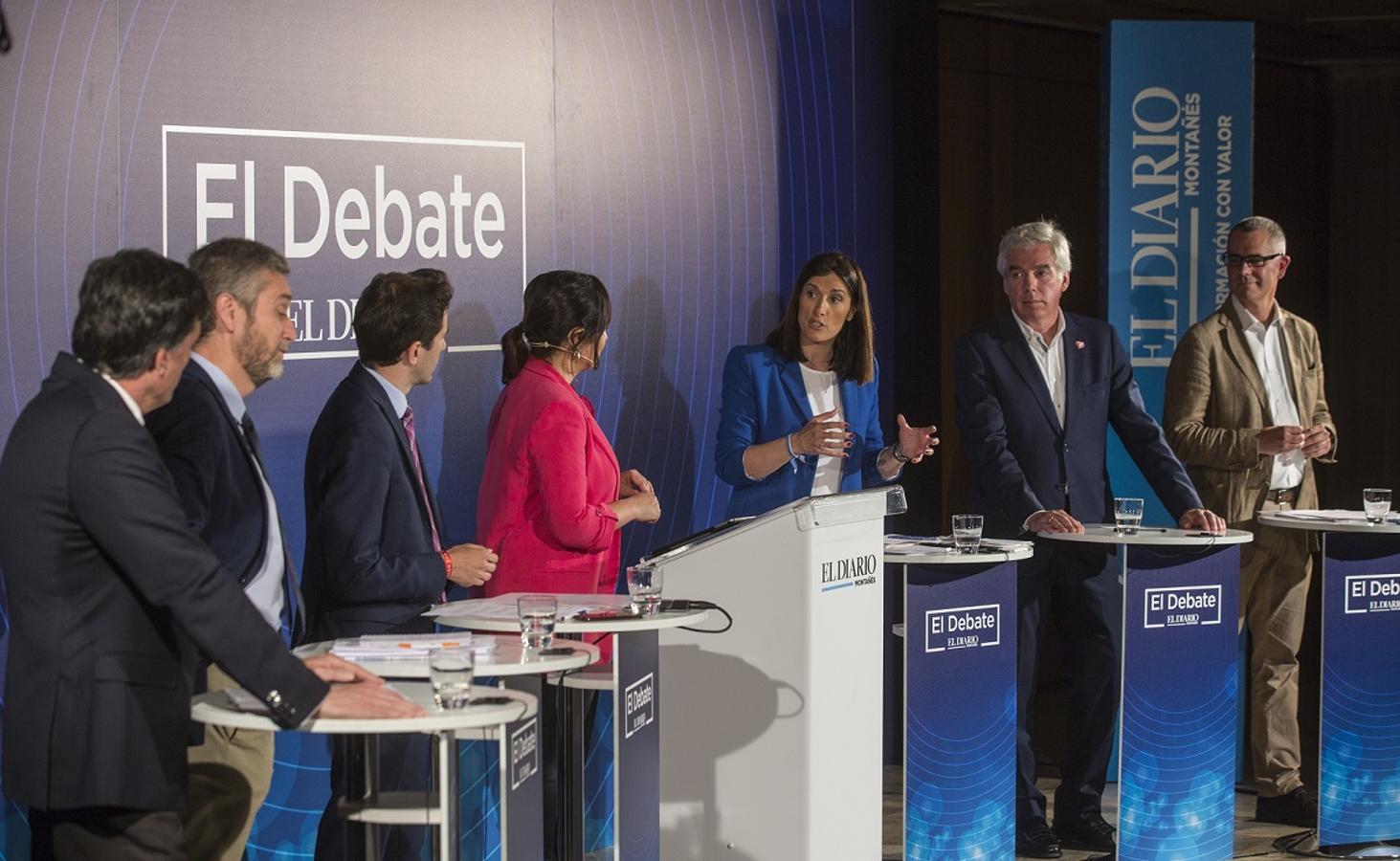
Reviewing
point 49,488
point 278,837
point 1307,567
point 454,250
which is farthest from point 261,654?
point 1307,567

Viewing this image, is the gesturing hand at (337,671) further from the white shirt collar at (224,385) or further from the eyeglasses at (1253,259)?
the eyeglasses at (1253,259)

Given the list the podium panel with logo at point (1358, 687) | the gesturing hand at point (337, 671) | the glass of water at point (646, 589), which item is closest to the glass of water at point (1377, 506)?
the podium panel with logo at point (1358, 687)

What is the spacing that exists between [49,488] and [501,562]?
1.69 metres

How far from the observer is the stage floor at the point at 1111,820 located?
5207 millimetres

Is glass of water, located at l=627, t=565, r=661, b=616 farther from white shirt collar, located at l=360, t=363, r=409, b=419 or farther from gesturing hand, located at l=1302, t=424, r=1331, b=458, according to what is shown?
gesturing hand, located at l=1302, t=424, r=1331, b=458

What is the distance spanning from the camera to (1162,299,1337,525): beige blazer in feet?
18.5

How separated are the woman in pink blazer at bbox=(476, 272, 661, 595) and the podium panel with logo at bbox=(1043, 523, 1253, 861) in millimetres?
1374

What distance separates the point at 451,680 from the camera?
279cm

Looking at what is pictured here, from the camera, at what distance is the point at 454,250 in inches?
191

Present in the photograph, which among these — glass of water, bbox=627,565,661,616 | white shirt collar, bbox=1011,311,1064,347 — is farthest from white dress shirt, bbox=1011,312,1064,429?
glass of water, bbox=627,565,661,616

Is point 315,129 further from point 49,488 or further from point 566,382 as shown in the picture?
point 49,488

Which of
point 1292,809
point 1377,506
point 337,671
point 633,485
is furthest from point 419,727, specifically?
point 1292,809

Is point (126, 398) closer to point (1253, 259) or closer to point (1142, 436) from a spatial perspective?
point (1142, 436)

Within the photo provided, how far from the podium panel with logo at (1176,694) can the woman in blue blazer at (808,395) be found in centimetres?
62
